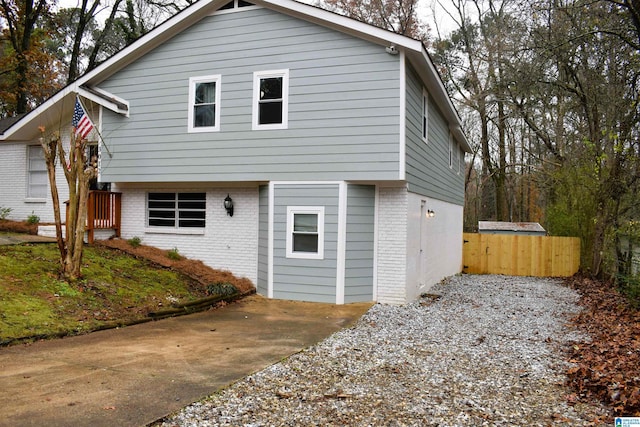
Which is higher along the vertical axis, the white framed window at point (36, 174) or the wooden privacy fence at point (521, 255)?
the white framed window at point (36, 174)

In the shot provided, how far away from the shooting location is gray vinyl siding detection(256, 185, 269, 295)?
1027 cm

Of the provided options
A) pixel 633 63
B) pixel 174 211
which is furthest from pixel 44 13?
pixel 633 63

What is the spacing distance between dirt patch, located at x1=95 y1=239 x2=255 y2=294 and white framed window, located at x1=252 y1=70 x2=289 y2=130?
3532mm

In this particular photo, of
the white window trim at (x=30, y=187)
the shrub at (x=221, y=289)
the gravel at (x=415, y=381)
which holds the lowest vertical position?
the gravel at (x=415, y=381)

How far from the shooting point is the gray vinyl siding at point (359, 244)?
9.68 m

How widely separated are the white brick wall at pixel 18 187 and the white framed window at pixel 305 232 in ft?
24.4

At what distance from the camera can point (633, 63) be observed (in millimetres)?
10172

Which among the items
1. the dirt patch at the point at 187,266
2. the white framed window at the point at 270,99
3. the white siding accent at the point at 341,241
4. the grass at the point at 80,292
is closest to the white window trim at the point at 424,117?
the white siding accent at the point at 341,241

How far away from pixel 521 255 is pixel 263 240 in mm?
11942

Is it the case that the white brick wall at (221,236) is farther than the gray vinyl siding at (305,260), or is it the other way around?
the white brick wall at (221,236)

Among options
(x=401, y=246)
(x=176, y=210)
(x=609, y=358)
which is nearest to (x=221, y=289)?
(x=176, y=210)

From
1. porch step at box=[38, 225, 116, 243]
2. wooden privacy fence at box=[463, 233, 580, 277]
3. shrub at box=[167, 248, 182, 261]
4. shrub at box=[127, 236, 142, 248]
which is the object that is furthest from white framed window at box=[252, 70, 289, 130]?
wooden privacy fence at box=[463, 233, 580, 277]

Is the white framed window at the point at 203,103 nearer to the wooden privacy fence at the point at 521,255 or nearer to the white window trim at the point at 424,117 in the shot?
the white window trim at the point at 424,117

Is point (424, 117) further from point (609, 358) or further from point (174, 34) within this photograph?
point (609, 358)
